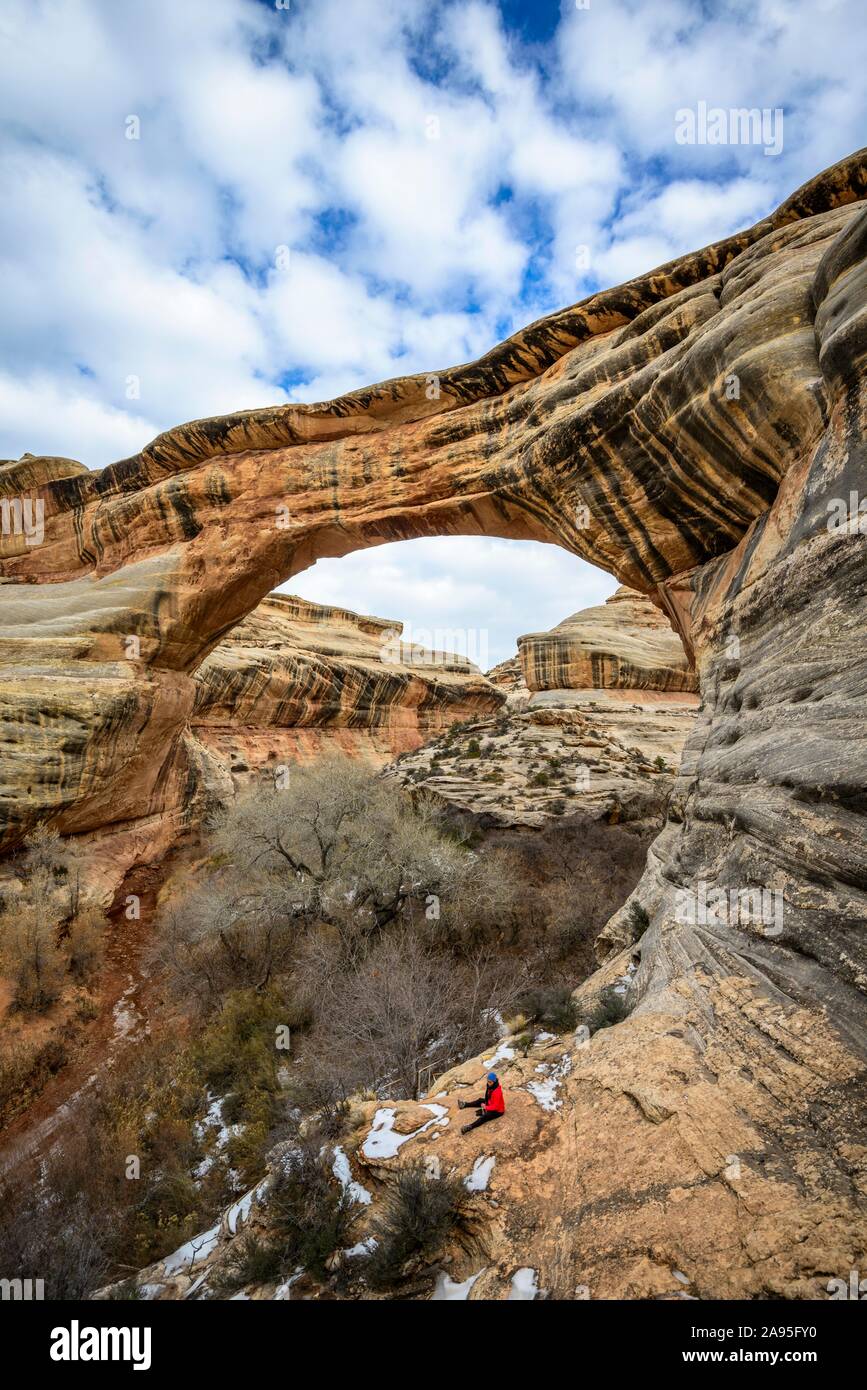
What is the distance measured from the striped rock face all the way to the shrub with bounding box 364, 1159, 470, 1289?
484 mm

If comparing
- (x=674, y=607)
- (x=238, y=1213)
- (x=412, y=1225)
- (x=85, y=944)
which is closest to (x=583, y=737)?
(x=674, y=607)

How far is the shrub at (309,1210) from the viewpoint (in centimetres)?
353

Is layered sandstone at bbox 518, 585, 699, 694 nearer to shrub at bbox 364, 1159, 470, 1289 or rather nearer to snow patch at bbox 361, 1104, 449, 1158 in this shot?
snow patch at bbox 361, 1104, 449, 1158

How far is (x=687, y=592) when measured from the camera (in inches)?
382

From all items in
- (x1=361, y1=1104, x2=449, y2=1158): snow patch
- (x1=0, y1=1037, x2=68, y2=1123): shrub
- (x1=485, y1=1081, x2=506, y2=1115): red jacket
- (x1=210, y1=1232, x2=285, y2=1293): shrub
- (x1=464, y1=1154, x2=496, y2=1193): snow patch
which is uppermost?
(x1=485, y1=1081, x2=506, y2=1115): red jacket

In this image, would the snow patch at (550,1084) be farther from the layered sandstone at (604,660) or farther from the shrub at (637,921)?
the layered sandstone at (604,660)

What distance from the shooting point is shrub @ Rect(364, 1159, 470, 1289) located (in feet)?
10.5

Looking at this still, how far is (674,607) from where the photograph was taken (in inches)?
402

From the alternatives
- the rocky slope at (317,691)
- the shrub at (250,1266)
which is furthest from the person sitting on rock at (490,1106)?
the rocky slope at (317,691)

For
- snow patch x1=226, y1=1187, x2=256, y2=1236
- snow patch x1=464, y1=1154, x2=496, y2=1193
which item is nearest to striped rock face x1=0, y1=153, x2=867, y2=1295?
snow patch x1=464, y1=1154, x2=496, y2=1193

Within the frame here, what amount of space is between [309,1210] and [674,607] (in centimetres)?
985

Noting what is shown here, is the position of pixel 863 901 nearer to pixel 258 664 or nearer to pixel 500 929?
pixel 500 929
